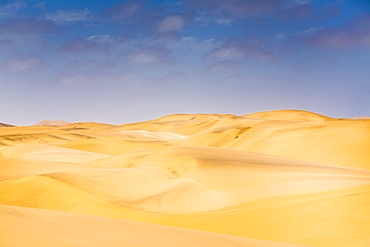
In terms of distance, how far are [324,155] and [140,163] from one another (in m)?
11.2

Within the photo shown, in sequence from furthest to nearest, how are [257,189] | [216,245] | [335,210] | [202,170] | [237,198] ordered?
[202,170]
[257,189]
[237,198]
[335,210]
[216,245]

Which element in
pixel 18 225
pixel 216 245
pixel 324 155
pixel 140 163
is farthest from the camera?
pixel 324 155

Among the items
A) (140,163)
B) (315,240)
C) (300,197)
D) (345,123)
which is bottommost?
(315,240)

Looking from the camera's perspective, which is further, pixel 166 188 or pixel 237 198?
pixel 166 188

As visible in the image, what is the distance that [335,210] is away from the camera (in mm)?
6879

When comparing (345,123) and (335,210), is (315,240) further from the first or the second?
(345,123)

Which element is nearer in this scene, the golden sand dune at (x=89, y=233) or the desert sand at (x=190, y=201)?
the golden sand dune at (x=89, y=233)

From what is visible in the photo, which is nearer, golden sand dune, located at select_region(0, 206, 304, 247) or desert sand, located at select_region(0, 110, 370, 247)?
golden sand dune, located at select_region(0, 206, 304, 247)

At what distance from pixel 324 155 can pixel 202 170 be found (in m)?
11.5

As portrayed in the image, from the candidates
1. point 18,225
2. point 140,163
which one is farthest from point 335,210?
point 140,163

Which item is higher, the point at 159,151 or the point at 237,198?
the point at 159,151

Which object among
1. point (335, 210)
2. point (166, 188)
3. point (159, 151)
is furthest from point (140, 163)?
point (335, 210)

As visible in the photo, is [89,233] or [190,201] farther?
[190,201]

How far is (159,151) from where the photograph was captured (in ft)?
67.5
